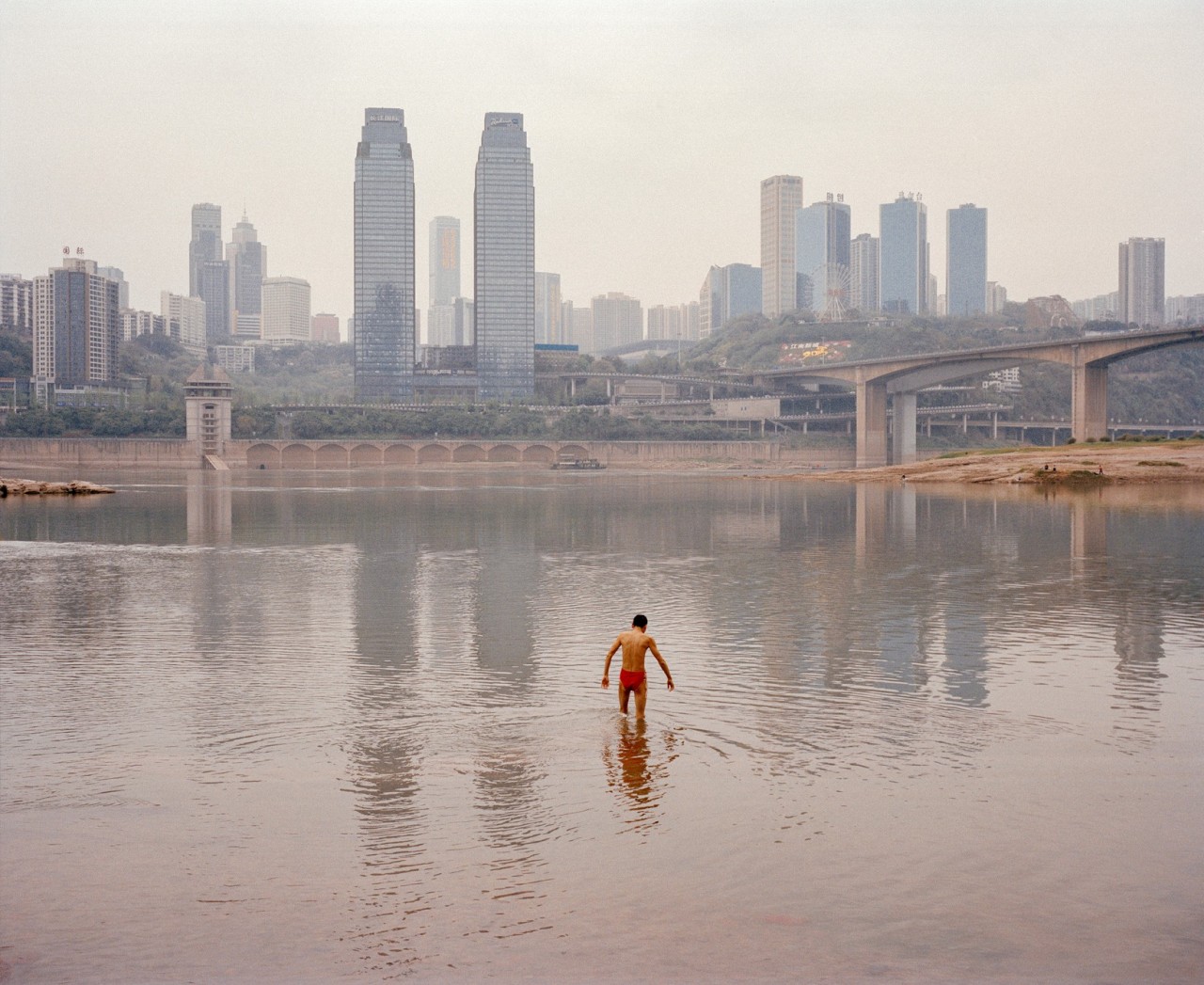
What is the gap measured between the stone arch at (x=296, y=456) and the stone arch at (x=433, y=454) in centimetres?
1722

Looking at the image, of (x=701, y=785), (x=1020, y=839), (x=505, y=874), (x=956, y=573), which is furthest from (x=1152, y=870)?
(x=956, y=573)

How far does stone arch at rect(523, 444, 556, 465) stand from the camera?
193m

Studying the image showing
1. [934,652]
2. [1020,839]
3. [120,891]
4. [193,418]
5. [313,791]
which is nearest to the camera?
[120,891]

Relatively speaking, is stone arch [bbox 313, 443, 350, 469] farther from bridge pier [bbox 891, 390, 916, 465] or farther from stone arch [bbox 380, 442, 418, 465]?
bridge pier [bbox 891, 390, 916, 465]

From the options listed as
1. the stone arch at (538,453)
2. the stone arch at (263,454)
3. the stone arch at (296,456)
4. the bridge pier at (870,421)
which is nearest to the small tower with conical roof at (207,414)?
the stone arch at (263,454)

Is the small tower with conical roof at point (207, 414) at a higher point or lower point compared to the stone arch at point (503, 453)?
higher

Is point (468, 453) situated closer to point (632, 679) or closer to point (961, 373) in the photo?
point (961, 373)

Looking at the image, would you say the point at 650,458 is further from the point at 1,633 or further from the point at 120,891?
the point at 120,891

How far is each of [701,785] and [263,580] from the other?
76.4 ft

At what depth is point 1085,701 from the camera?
18547 mm

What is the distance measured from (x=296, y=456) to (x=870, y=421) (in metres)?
86.7

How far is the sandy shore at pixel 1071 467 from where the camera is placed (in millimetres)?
84062

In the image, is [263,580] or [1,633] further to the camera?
[263,580]

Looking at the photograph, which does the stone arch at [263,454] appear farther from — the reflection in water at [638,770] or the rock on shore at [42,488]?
the reflection in water at [638,770]
